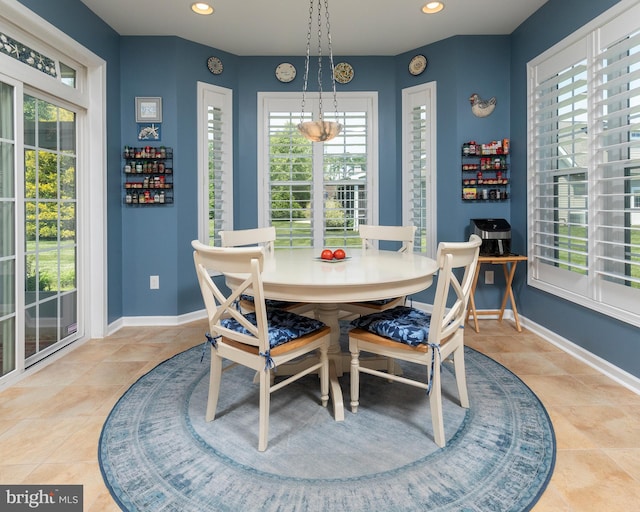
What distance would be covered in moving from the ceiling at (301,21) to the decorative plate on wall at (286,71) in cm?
22

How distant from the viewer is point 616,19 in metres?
2.41

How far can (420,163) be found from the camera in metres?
4.04

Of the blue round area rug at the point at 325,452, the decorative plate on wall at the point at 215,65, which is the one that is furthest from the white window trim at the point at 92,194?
the blue round area rug at the point at 325,452

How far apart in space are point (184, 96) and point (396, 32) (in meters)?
2.04

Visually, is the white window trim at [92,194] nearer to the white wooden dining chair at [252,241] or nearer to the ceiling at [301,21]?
the ceiling at [301,21]

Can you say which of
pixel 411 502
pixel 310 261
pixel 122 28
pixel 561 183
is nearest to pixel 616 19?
pixel 561 183

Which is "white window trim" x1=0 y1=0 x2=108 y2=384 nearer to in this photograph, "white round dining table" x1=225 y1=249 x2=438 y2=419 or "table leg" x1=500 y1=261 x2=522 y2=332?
"white round dining table" x1=225 y1=249 x2=438 y2=419

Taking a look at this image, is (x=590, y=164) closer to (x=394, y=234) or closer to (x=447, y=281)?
(x=394, y=234)

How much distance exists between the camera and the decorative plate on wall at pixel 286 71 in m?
4.15

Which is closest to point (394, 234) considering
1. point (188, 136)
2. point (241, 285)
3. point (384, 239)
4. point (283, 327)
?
point (384, 239)

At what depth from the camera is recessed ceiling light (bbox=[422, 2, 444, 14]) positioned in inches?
123

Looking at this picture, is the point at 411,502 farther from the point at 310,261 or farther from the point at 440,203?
the point at 440,203

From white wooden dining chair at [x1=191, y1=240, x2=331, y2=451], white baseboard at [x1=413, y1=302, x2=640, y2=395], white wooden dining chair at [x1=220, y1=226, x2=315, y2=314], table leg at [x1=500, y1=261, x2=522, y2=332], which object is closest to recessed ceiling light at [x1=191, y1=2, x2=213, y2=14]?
white wooden dining chair at [x1=220, y1=226, x2=315, y2=314]

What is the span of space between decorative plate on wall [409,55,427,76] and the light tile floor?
103 inches
